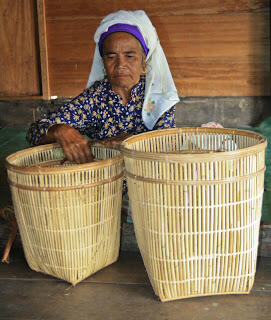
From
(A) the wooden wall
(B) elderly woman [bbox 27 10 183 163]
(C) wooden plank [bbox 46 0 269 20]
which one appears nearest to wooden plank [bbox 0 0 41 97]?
(A) the wooden wall

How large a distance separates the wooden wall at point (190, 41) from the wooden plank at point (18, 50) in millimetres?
55

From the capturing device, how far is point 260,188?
1675 mm

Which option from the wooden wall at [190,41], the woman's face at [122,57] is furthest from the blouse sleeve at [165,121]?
the wooden wall at [190,41]

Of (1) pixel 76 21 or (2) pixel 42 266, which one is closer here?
(2) pixel 42 266

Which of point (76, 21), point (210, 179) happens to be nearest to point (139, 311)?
point (210, 179)

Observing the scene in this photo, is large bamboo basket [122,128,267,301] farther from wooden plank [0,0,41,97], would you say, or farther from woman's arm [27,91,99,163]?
wooden plank [0,0,41,97]

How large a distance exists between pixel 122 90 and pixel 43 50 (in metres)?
1.82

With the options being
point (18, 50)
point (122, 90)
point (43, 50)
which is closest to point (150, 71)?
point (122, 90)

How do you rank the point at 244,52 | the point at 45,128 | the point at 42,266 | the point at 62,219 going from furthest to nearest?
the point at 244,52
the point at 45,128
the point at 42,266
the point at 62,219

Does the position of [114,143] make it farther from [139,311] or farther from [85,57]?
[85,57]

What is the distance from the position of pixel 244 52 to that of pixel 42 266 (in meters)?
2.59

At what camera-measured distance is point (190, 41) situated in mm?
3777

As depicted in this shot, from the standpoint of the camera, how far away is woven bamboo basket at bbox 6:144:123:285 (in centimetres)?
176

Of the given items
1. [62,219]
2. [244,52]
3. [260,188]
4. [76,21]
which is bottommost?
[62,219]
